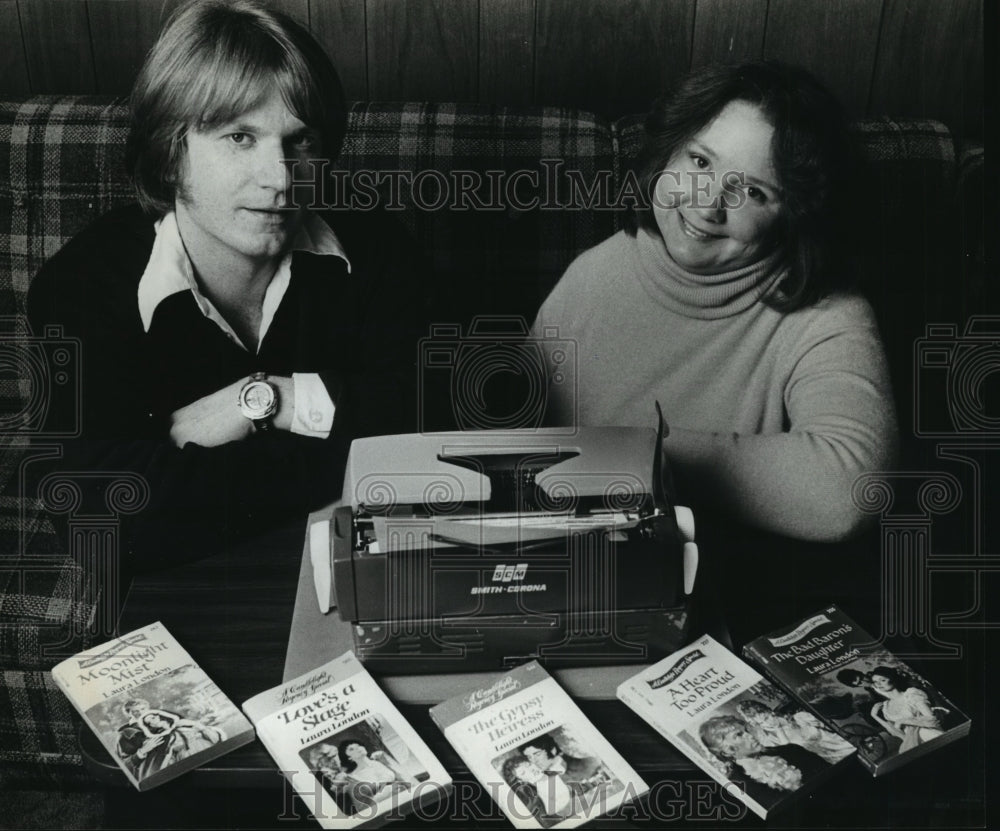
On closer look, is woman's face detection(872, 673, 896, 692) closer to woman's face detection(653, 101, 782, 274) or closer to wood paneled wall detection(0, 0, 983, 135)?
woman's face detection(653, 101, 782, 274)

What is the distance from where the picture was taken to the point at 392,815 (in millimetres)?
1003

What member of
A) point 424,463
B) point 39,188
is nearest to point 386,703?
point 424,463

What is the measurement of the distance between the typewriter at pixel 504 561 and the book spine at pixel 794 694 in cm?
10

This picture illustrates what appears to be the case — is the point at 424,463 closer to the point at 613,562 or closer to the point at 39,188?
the point at 613,562

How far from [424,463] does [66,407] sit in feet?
1.68

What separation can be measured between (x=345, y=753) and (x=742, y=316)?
2.40 feet

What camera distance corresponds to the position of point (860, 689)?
3.70 ft

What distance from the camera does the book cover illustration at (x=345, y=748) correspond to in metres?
1.01

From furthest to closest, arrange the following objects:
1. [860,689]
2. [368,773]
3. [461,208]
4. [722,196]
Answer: [461,208], [722,196], [860,689], [368,773]

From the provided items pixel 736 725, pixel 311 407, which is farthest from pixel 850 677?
pixel 311 407

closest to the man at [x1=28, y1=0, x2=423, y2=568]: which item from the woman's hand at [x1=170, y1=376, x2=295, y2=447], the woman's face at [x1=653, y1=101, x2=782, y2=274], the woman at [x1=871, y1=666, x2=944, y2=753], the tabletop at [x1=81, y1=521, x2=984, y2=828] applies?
the woman's hand at [x1=170, y1=376, x2=295, y2=447]

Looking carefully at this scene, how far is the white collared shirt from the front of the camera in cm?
126

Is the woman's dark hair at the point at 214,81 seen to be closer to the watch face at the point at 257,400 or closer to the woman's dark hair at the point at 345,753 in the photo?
the watch face at the point at 257,400

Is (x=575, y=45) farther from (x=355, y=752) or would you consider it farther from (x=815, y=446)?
(x=355, y=752)
